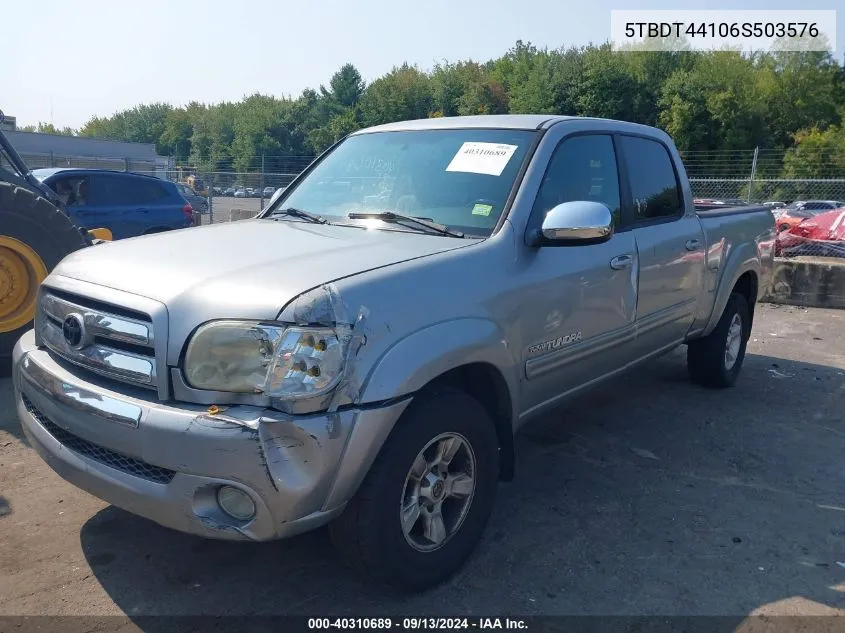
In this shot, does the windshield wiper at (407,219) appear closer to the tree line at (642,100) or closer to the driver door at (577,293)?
the driver door at (577,293)

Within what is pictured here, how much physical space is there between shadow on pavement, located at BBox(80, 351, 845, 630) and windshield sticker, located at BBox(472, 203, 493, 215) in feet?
4.75

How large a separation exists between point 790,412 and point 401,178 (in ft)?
11.4

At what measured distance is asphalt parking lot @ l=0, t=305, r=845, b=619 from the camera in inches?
112

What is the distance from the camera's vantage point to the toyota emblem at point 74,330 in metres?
2.71

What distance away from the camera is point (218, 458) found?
2.30m

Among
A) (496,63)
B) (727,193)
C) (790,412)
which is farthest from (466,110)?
(790,412)

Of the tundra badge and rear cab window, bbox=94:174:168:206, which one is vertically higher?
rear cab window, bbox=94:174:168:206

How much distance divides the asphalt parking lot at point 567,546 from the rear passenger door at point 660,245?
759mm

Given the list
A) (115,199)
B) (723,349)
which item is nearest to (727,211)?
(723,349)

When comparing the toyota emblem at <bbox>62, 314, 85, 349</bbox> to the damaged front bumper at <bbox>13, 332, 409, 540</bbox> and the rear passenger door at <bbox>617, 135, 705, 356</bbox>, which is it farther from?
the rear passenger door at <bbox>617, 135, 705, 356</bbox>

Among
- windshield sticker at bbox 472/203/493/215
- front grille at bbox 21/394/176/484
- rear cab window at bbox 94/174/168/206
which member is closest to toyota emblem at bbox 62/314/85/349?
front grille at bbox 21/394/176/484

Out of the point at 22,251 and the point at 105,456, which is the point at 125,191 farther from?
the point at 105,456

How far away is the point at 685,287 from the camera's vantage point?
4652mm

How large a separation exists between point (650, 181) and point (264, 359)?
3.01 m
